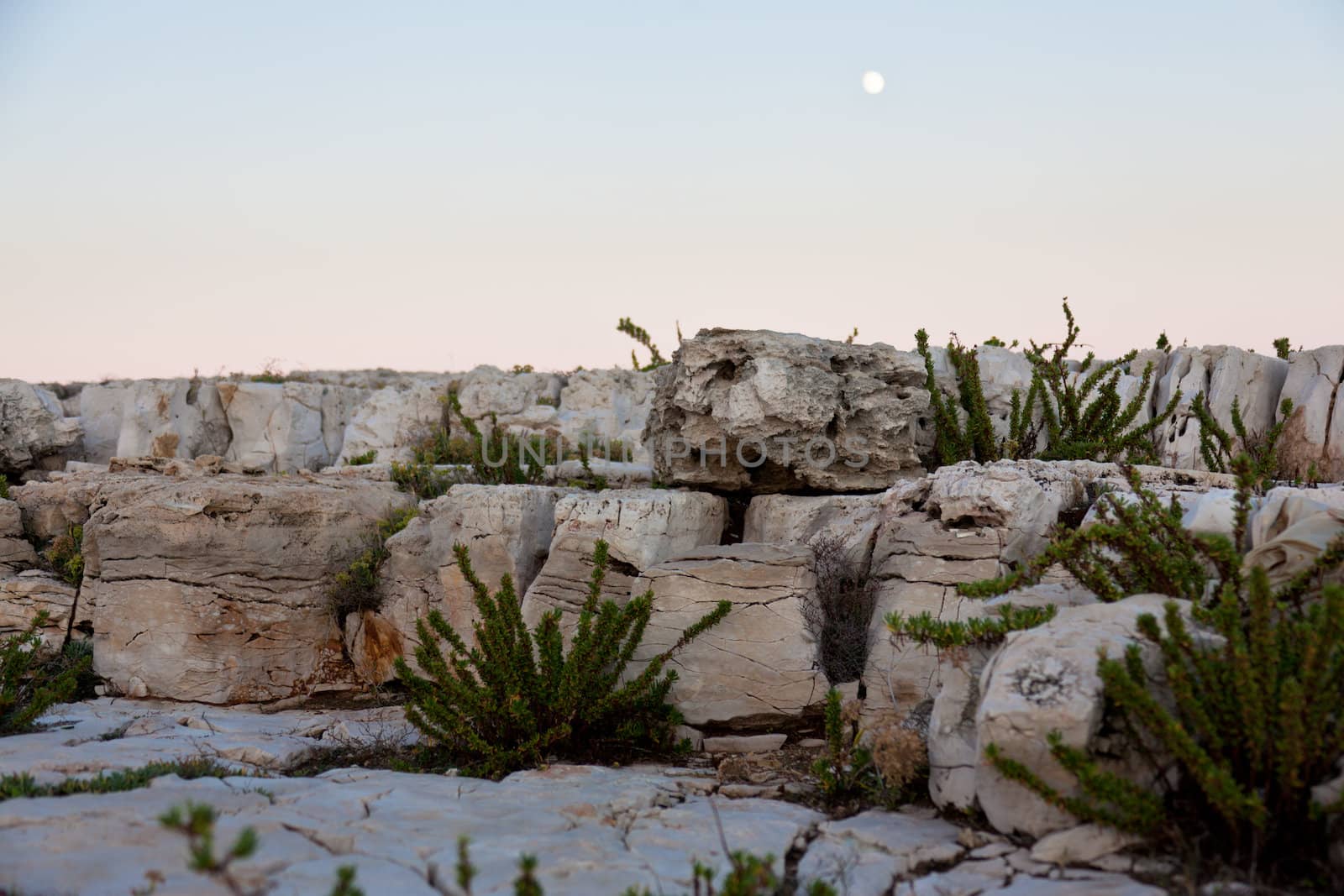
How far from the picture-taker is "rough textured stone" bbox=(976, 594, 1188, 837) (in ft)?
13.1

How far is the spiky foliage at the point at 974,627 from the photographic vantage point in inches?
187

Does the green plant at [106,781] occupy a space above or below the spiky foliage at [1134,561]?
below

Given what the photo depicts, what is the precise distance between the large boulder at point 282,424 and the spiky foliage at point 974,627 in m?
13.5

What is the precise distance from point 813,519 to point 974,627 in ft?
11.4

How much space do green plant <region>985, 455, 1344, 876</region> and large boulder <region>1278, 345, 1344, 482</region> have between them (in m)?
6.67

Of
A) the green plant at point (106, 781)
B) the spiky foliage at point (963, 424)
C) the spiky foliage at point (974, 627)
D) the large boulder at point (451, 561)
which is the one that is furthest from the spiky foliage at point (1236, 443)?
the green plant at point (106, 781)

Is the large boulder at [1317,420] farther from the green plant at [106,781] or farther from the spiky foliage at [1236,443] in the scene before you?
the green plant at [106,781]

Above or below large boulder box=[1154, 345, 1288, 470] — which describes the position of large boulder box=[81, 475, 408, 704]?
below

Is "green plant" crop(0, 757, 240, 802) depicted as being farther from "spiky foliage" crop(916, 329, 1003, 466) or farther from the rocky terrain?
"spiky foliage" crop(916, 329, 1003, 466)

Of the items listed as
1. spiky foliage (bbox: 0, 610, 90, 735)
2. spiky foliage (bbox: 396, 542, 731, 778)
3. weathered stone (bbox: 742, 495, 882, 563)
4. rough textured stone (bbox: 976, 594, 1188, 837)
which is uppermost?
weathered stone (bbox: 742, 495, 882, 563)

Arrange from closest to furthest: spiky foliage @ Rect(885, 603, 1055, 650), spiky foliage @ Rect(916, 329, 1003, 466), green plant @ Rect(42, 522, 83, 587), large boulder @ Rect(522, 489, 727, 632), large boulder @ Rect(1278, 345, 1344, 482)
→ 1. spiky foliage @ Rect(885, 603, 1055, 650)
2. large boulder @ Rect(522, 489, 727, 632)
3. green plant @ Rect(42, 522, 83, 587)
4. spiky foliage @ Rect(916, 329, 1003, 466)
5. large boulder @ Rect(1278, 345, 1344, 482)

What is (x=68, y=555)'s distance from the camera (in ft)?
29.8

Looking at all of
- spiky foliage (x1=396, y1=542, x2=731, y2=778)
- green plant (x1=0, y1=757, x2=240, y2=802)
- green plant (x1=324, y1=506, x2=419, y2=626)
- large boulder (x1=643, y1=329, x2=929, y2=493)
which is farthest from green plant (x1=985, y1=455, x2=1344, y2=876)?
green plant (x1=324, y1=506, x2=419, y2=626)


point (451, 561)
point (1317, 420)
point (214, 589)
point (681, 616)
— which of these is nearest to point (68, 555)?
point (214, 589)
